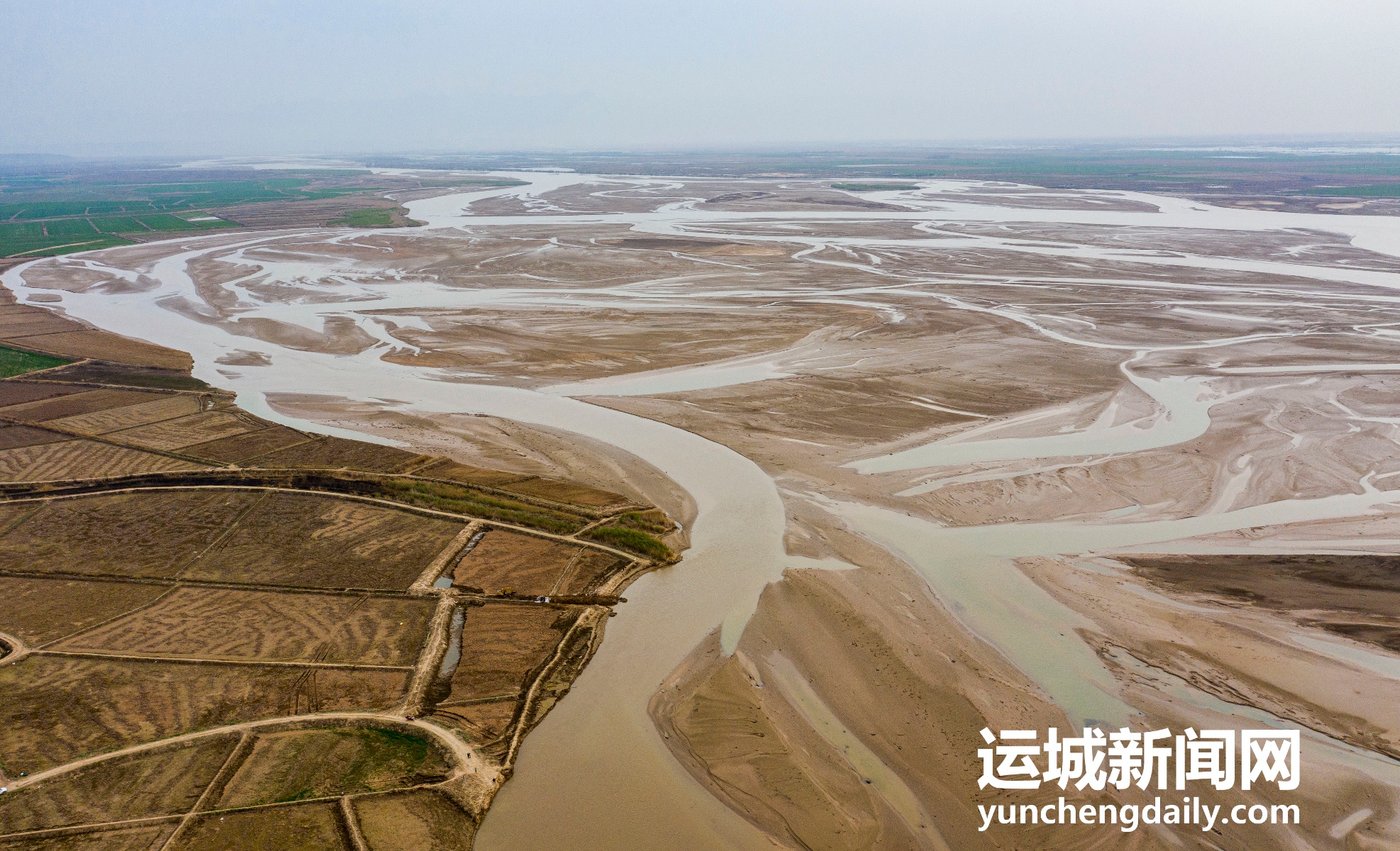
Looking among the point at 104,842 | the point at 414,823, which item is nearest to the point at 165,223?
the point at 104,842

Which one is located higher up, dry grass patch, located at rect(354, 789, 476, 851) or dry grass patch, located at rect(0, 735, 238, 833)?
dry grass patch, located at rect(0, 735, 238, 833)

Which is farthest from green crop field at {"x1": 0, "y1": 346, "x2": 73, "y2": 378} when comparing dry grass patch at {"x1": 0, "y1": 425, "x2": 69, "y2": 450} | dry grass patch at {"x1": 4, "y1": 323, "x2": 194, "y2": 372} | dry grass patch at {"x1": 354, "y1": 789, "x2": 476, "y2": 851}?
dry grass patch at {"x1": 354, "y1": 789, "x2": 476, "y2": 851}

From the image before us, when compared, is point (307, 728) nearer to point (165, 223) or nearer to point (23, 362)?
point (23, 362)

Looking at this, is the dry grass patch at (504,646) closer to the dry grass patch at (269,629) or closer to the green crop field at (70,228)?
the dry grass patch at (269,629)

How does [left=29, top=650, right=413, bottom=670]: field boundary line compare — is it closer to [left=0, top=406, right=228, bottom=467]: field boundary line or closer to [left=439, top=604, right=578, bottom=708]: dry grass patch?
[left=439, top=604, right=578, bottom=708]: dry grass patch

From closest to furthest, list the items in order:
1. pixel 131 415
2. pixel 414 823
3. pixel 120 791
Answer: pixel 414 823
pixel 120 791
pixel 131 415

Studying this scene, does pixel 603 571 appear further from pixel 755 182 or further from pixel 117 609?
pixel 755 182

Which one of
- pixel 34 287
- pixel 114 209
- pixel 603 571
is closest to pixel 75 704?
pixel 603 571
